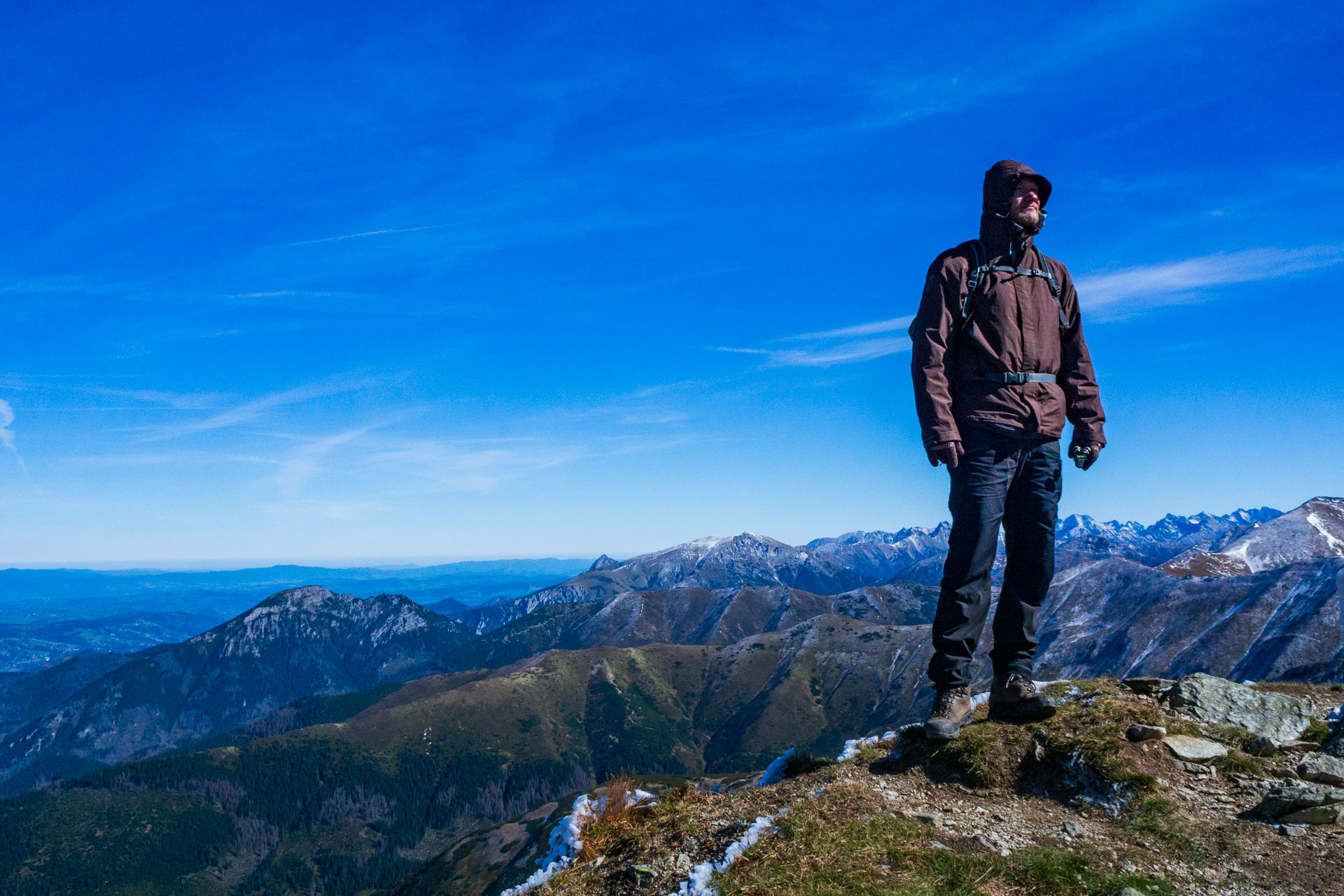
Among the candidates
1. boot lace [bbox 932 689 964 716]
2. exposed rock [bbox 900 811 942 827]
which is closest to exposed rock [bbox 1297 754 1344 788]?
boot lace [bbox 932 689 964 716]

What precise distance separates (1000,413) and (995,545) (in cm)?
178

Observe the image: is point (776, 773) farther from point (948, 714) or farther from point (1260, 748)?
point (1260, 748)

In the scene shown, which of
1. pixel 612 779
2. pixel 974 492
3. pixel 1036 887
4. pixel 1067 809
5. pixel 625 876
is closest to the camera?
pixel 1036 887

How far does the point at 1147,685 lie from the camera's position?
11.8 meters

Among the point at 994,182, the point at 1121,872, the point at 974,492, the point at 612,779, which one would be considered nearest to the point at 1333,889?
the point at 1121,872

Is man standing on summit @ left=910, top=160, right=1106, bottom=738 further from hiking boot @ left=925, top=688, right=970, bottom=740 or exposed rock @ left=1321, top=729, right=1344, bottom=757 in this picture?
exposed rock @ left=1321, top=729, right=1344, bottom=757

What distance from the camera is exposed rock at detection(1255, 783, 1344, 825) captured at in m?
7.00

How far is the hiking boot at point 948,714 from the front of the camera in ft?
28.6

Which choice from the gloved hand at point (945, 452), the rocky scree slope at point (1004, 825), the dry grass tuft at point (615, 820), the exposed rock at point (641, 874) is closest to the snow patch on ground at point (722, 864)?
the rocky scree slope at point (1004, 825)

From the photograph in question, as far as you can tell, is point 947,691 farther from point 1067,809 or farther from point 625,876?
point 625,876

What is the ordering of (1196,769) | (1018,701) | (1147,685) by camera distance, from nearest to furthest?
(1196,769) < (1018,701) < (1147,685)

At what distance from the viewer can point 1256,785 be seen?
793 cm

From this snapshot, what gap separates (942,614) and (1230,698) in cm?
549

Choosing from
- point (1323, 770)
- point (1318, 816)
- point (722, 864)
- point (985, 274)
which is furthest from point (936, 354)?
point (1323, 770)
